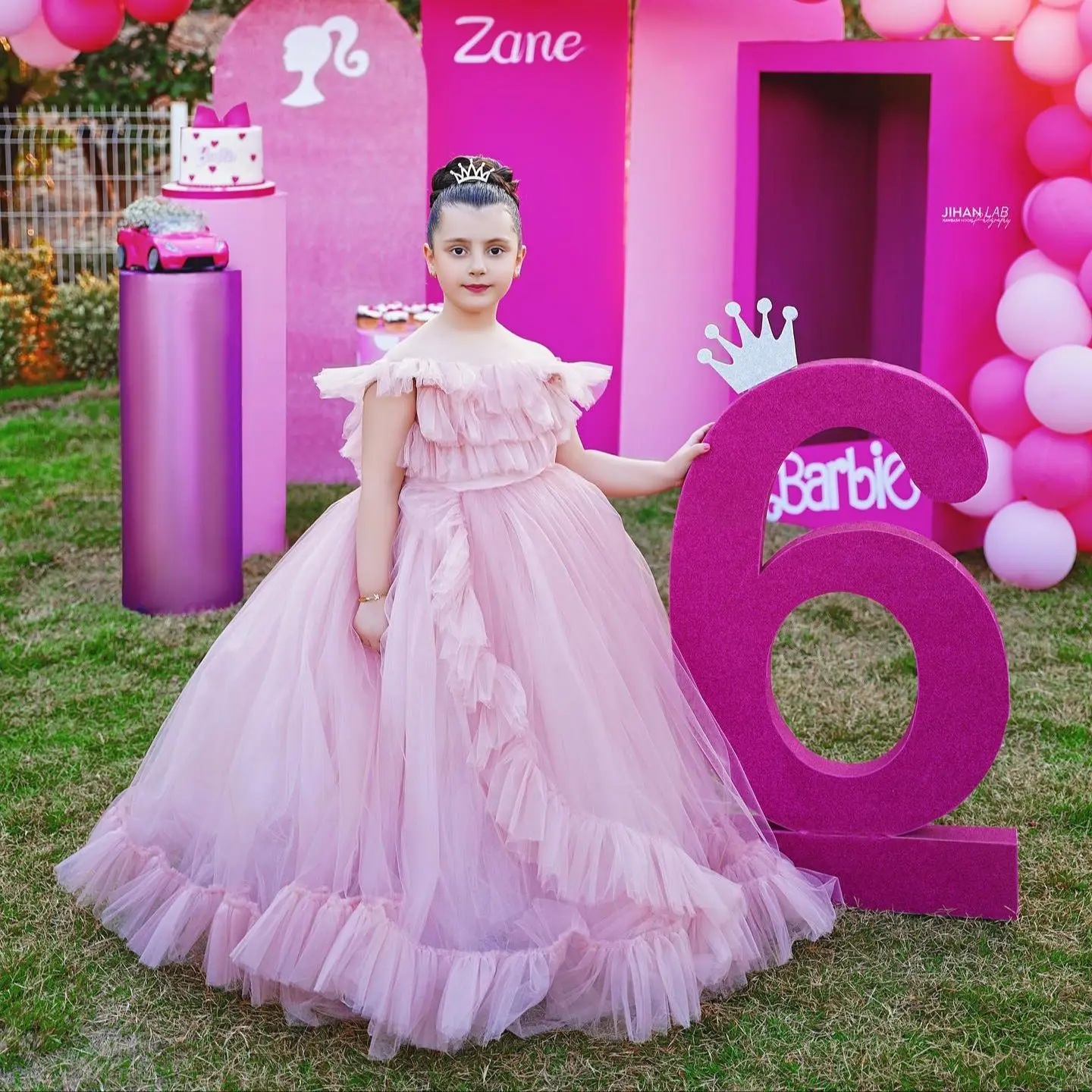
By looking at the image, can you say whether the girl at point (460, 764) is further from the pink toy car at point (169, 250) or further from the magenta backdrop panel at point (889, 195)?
the magenta backdrop panel at point (889, 195)

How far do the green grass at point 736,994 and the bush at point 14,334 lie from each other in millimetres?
3438

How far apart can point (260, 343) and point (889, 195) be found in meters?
2.46

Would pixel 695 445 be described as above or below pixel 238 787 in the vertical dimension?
above

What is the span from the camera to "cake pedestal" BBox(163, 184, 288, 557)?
498 cm

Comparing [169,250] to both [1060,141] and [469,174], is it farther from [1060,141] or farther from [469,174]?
[1060,141]

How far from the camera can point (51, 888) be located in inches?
121

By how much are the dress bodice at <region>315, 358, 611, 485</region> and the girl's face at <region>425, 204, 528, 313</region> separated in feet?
0.39

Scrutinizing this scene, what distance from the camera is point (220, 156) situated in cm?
496

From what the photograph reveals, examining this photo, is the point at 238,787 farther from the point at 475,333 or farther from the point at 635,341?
the point at 635,341

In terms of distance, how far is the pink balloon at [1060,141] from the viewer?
16.0 feet

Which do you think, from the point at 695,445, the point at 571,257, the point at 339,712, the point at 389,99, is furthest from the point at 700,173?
the point at 339,712

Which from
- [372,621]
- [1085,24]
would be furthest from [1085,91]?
[372,621]

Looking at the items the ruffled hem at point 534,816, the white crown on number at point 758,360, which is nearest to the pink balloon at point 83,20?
the white crown on number at point 758,360

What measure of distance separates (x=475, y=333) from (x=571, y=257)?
3609 millimetres
